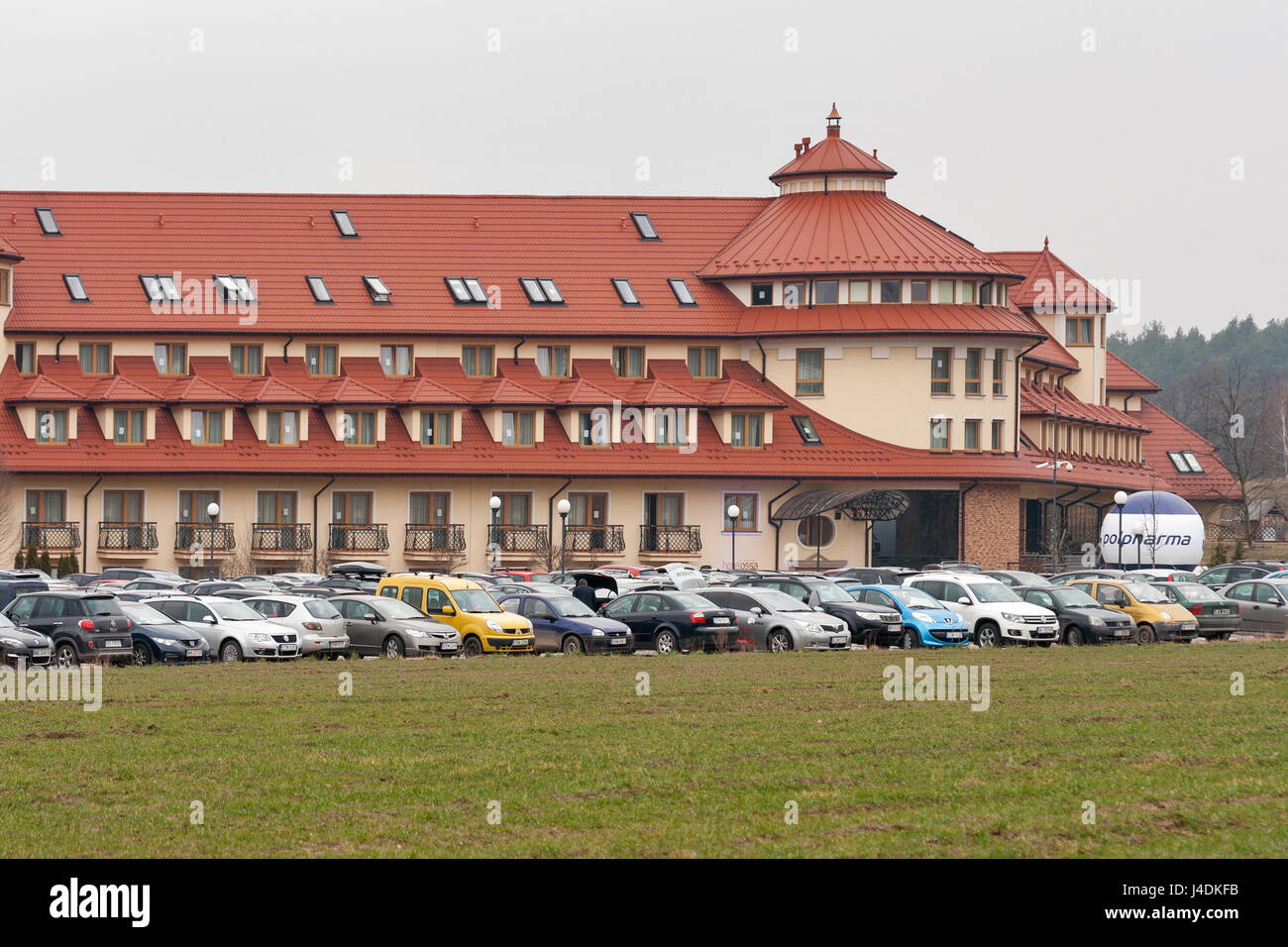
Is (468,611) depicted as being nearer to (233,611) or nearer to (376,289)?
(233,611)

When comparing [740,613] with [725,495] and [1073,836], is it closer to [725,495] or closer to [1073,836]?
[1073,836]

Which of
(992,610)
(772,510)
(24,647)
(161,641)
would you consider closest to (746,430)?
(772,510)

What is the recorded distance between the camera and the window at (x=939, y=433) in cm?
7381

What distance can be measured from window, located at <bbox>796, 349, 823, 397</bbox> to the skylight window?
9666 millimetres

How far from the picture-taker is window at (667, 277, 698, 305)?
77.2 m

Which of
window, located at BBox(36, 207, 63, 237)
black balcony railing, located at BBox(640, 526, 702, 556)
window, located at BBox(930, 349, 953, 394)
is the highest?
window, located at BBox(36, 207, 63, 237)

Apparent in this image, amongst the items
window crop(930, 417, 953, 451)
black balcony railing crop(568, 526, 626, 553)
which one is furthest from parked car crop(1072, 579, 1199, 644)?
window crop(930, 417, 953, 451)

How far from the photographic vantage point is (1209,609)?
142 feet

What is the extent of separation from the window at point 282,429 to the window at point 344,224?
1099 cm

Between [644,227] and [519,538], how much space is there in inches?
691

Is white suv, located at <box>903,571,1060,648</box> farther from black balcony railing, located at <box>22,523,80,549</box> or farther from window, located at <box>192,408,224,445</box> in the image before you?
black balcony railing, located at <box>22,523,80,549</box>

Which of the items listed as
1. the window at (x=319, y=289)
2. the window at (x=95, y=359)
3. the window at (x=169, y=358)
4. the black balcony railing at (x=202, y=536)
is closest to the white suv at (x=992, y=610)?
the black balcony railing at (x=202, y=536)

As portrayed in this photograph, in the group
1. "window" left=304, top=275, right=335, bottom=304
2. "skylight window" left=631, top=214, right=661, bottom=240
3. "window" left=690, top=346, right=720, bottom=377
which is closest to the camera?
"window" left=304, top=275, right=335, bottom=304
